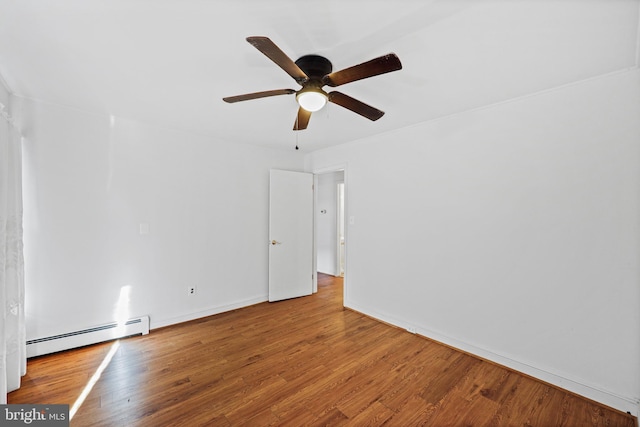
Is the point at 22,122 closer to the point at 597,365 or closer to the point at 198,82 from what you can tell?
the point at 198,82

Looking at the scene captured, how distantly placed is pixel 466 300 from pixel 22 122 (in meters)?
4.46

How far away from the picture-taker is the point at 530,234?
2.24m

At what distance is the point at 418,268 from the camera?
3.01 m

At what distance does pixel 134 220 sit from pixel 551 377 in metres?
4.19

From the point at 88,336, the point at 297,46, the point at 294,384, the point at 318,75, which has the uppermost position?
the point at 297,46

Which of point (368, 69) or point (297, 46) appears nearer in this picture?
point (368, 69)

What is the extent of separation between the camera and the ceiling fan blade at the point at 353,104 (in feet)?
5.90

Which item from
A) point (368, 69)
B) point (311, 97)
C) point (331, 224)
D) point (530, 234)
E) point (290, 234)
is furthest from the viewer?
point (331, 224)

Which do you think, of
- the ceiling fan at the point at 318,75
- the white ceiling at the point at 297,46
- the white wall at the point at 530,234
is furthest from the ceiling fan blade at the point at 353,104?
the white wall at the point at 530,234

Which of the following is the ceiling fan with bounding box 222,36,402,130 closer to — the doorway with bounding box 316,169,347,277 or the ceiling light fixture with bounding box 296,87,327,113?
the ceiling light fixture with bounding box 296,87,327,113

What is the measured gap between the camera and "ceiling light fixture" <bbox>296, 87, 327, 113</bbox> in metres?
1.67

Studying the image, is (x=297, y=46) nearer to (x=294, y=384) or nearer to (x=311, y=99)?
(x=311, y=99)

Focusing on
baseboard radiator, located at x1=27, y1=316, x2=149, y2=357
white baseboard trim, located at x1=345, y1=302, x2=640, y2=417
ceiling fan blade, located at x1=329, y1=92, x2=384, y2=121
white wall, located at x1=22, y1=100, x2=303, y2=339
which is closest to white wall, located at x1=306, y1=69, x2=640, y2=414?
white baseboard trim, located at x1=345, y1=302, x2=640, y2=417

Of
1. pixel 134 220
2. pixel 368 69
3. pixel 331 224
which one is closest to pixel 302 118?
pixel 368 69
